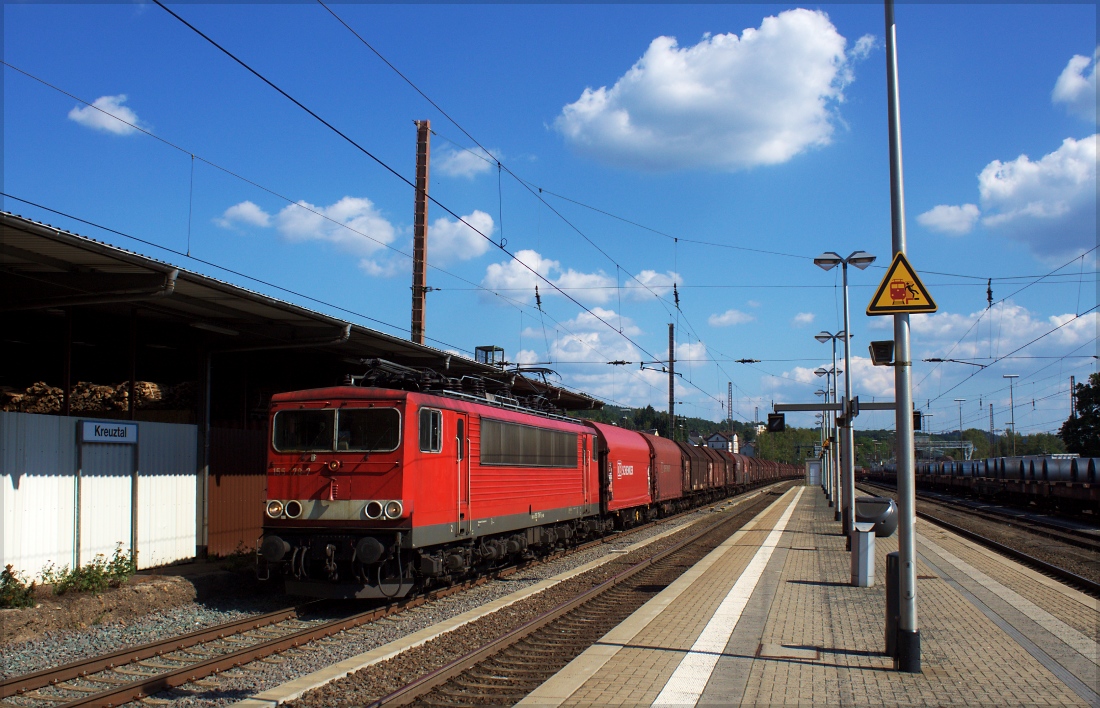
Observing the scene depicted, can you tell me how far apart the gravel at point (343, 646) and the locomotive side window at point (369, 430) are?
2437mm

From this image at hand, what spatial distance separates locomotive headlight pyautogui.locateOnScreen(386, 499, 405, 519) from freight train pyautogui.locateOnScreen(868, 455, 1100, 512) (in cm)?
3029

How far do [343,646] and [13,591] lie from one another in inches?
166

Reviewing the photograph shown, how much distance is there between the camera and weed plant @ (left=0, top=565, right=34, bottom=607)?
1043 centimetres

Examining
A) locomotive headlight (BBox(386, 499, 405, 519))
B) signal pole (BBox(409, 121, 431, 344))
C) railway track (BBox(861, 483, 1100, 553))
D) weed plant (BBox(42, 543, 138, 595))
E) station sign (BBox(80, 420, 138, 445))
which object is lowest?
railway track (BBox(861, 483, 1100, 553))

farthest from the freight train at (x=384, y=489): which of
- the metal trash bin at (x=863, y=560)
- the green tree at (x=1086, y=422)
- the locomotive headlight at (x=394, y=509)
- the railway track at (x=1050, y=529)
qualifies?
the green tree at (x=1086, y=422)

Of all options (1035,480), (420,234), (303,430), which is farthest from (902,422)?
(1035,480)

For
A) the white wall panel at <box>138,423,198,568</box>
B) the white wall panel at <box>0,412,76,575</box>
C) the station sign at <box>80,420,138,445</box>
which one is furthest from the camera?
the white wall panel at <box>138,423,198,568</box>

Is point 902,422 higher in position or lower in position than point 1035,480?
higher

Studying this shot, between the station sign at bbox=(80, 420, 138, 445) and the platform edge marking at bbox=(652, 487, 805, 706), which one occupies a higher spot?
the station sign at bbox=(80, 420, 138, 445)

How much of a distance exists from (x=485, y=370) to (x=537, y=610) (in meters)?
9.83

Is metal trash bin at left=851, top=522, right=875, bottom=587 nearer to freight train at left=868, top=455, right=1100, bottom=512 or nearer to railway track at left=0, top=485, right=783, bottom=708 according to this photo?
railway track at left=0, top=485, right=783, bottom=708

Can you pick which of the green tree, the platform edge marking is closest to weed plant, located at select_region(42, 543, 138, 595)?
the platform edge marking

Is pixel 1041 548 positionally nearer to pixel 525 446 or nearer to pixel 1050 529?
pixel 1050 529

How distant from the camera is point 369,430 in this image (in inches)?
492
